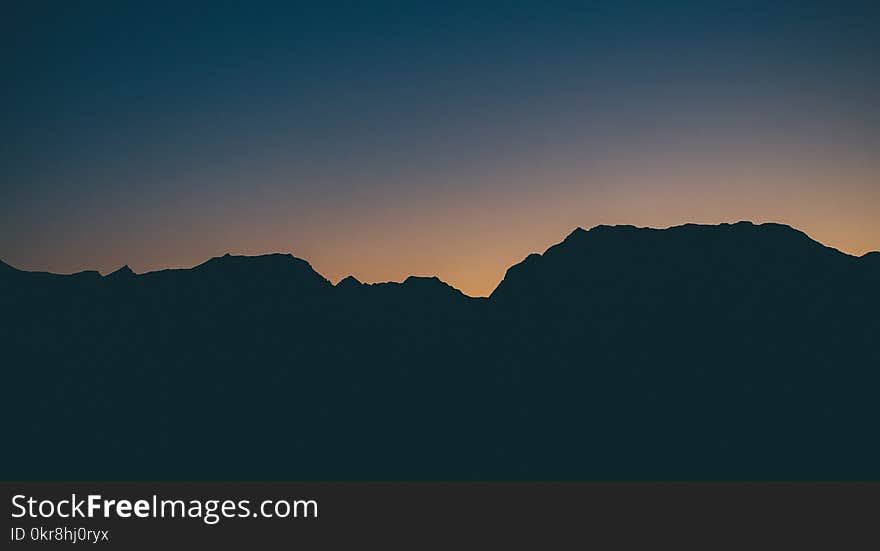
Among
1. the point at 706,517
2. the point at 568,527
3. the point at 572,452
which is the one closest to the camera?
the point at 568,527

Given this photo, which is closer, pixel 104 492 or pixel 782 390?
pixel 104 492

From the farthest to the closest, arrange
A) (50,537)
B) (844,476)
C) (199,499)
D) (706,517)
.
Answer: (844,476) < (706,517) < (199,499) < (50,537)

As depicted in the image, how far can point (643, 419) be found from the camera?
199 m

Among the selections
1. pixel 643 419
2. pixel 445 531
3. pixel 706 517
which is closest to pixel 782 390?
pixel 643 419

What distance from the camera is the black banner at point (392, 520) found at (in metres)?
45.0

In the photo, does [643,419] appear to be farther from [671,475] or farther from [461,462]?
[461,462]

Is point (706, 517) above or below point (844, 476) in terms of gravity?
above

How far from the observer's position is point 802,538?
5025 cm

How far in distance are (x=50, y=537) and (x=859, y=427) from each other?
Answer: 189 metres

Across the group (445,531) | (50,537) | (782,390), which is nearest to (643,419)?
(782,390)

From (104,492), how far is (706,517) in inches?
1800

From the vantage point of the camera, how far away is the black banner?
45000mm

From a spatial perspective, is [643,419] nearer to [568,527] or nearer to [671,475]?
[671,475]

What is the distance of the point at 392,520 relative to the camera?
55.1 metres
